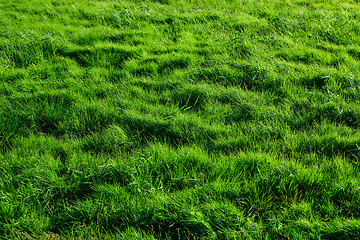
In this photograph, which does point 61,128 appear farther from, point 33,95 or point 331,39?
point 331,39

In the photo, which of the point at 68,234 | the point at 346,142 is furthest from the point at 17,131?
the point at 346,142

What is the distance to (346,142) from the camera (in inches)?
120

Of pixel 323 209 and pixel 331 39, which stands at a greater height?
pixel 331 39

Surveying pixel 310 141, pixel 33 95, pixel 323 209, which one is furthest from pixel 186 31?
pixel 323 209

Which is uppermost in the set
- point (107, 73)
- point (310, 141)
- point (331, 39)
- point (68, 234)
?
point (331, 39)

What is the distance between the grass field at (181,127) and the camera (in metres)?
2.30

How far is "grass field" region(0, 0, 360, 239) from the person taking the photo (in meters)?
2.30

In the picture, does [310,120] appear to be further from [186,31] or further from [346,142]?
[186,31]

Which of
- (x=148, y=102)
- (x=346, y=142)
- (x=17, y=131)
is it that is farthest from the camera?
(x=148, y=102)

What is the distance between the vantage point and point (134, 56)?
5004mm

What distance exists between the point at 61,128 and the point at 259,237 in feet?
8.39

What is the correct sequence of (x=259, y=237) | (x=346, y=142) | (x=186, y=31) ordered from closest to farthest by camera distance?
(x=259, y=237) < (x=346, y=142) < (x=186, y=31)

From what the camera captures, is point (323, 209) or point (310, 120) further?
point (310, 120)

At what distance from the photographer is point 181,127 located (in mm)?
3361
